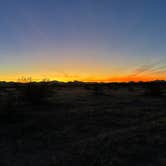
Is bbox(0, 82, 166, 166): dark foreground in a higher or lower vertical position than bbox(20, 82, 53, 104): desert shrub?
lower

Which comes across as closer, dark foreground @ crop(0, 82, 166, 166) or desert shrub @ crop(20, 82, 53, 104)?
dark foreground @ crop(0, 82, 166, 166)

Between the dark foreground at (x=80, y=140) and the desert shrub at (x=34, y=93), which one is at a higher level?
the desert shrub at (x=34, y=93)

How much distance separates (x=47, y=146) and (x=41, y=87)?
38.5 feet

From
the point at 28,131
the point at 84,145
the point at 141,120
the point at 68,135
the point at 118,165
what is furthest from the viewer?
the point at 141,120

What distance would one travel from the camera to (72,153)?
7105 mm

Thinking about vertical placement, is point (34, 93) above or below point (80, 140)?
above

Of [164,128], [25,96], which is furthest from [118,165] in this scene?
[25,96]

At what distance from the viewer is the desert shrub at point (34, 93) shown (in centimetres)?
1831

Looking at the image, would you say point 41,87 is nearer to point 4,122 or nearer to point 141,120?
point 4,122

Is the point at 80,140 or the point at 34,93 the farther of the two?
the point at 34,93

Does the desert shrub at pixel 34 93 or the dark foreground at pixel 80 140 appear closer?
the dark foreground at pixel 80 140

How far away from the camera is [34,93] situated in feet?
59.9

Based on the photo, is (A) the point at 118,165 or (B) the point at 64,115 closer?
(A) the point at 118,165

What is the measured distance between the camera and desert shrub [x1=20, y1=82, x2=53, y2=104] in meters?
18.3
